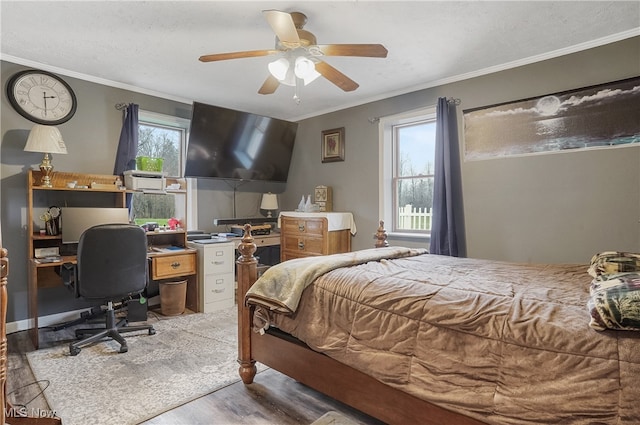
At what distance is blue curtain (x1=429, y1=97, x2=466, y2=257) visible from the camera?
351 cm

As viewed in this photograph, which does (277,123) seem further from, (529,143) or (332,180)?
(529,143)

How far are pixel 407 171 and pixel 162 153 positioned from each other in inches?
115

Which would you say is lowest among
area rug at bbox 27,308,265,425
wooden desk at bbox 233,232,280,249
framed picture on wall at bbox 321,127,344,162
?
area rug at bbox 27,308,265,425

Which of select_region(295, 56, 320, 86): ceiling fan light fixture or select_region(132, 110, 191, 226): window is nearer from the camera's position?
select_region(295, 56, 320, 86): ceiling fan light fixture

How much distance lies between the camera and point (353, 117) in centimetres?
444

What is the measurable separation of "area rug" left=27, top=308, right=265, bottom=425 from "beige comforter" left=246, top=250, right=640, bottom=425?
29.6 inches

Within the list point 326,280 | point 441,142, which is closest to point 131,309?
point 326,280

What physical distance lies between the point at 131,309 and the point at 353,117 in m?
3.26

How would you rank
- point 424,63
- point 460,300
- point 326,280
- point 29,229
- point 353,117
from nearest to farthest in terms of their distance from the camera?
1. point 460,300
2. point 326,280
3. point 29,229
4. point 424,63
5. point 353,117

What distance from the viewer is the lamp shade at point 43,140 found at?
9.86 ft

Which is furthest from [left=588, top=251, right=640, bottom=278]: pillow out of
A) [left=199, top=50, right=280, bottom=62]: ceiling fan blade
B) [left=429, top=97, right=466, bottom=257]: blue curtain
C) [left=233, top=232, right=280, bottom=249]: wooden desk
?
[left=233, top=232, right=280, bottom=249]: wooden desk

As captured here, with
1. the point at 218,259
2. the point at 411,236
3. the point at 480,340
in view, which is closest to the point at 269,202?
the point at 218,259

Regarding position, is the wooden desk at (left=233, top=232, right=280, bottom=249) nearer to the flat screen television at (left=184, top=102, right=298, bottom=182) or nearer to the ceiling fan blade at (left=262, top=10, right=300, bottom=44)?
the flat screen television at (left=184, top=102, right=298, bottom=182)

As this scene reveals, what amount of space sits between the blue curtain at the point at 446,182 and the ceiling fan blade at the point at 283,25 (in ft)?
6.31
